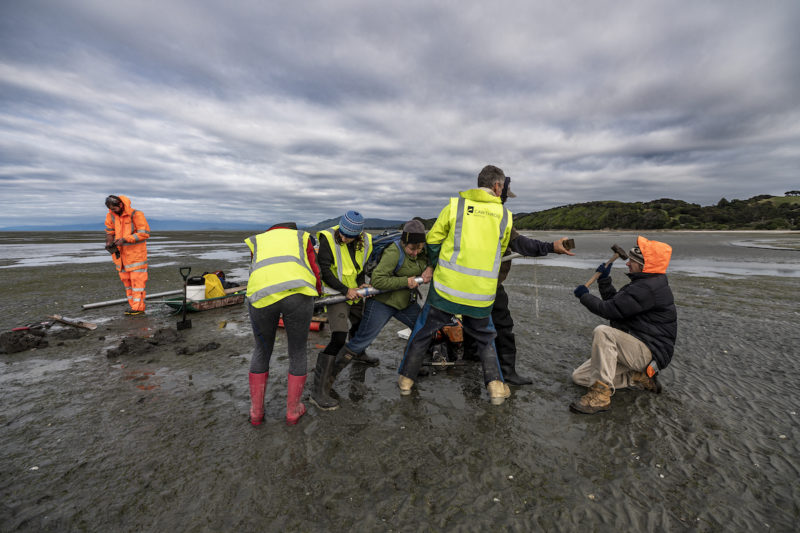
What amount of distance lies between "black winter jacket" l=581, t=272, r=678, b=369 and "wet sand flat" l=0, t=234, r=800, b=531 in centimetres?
73

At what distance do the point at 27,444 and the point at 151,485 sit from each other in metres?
1.68

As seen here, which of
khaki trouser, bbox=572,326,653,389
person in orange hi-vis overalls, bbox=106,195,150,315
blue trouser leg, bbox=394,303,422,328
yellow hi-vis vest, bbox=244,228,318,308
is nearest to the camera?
yellow hi-vis vest, bbox=244,228,318,308

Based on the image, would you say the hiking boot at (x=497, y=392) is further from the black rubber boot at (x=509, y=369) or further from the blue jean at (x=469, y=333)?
the black rubber boot at (x=509, y=369)

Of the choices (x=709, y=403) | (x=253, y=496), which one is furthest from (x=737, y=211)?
(x=253, y=496)

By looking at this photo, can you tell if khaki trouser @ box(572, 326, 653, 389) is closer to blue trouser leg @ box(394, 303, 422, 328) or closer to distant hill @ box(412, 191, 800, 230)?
blue trouser leg @ box(394, 303, 422, 328)

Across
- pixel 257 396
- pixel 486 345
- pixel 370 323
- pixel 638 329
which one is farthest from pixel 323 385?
pixel 638 329

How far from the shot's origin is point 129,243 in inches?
316

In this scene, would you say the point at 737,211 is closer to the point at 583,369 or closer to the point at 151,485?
the point at 583,369

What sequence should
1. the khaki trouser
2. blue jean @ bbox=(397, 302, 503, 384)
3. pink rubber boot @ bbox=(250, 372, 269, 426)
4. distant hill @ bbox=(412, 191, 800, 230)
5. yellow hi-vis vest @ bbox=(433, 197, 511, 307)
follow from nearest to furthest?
pink rubber boot @ bbox=(250, 372, 269, 426), yellow hi-vis vest @ bbox=(433, 197, 511, 307), the khaki trouser, blue jean @ bbox=(397, 302, 503, 384), distant hill @ bbox=(412, 191, 800, 230)

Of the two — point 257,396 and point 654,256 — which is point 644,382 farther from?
point 257,396

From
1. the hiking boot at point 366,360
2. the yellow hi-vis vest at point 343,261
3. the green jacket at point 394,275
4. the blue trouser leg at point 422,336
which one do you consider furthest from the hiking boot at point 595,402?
the yellow hi-vis vest at point 343,261

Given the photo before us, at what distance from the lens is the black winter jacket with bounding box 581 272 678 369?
3.99 m

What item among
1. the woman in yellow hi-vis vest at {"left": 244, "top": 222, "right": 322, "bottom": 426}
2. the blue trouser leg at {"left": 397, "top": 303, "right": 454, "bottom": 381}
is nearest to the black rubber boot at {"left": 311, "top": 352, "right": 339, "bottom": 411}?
the woman in yellow hi-vis vest at {"left": 244, "top": 222, "right": 322, "bottom": 426}

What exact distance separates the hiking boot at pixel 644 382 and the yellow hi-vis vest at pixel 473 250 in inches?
89.5
